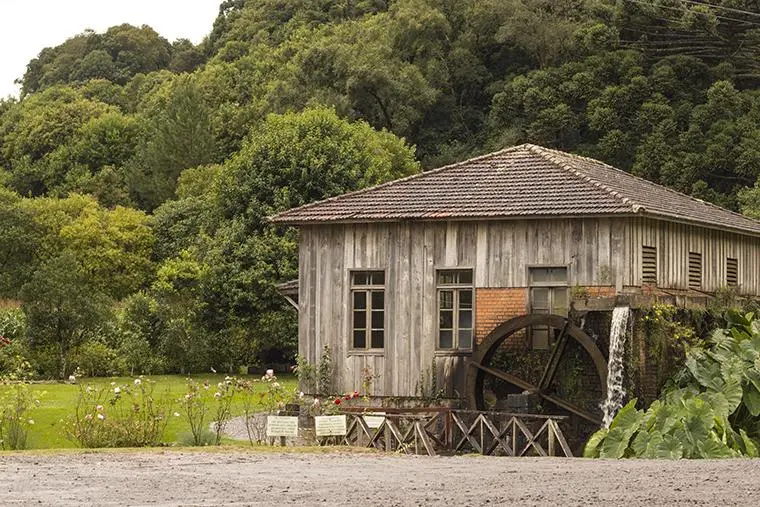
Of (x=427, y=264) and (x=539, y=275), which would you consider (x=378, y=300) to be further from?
(x=539, y=275)

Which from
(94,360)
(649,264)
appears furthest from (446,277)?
(94,360)

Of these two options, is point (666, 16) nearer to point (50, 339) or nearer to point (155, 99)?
point (50, 339)

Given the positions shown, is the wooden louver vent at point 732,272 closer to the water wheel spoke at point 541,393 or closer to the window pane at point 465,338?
the water wheel spoke at point 541,393

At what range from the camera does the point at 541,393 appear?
28344 millimetres

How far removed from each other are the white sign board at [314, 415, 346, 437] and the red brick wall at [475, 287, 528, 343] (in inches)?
180

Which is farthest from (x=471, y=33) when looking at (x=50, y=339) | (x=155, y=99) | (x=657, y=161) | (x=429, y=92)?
(x=50, y=339)

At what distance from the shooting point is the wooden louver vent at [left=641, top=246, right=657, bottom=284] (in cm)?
2917

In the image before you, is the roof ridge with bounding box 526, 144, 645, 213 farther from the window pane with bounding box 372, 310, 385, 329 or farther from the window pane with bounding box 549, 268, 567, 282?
the window pane with bounding box 372, 310, 385, 329

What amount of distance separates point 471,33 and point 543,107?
11.0 meters

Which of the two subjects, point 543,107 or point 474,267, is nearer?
point 474,267

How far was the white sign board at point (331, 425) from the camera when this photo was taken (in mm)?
25672

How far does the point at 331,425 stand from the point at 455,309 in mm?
5153

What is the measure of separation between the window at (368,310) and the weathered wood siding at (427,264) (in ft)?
0.54

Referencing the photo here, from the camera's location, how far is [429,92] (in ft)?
248
